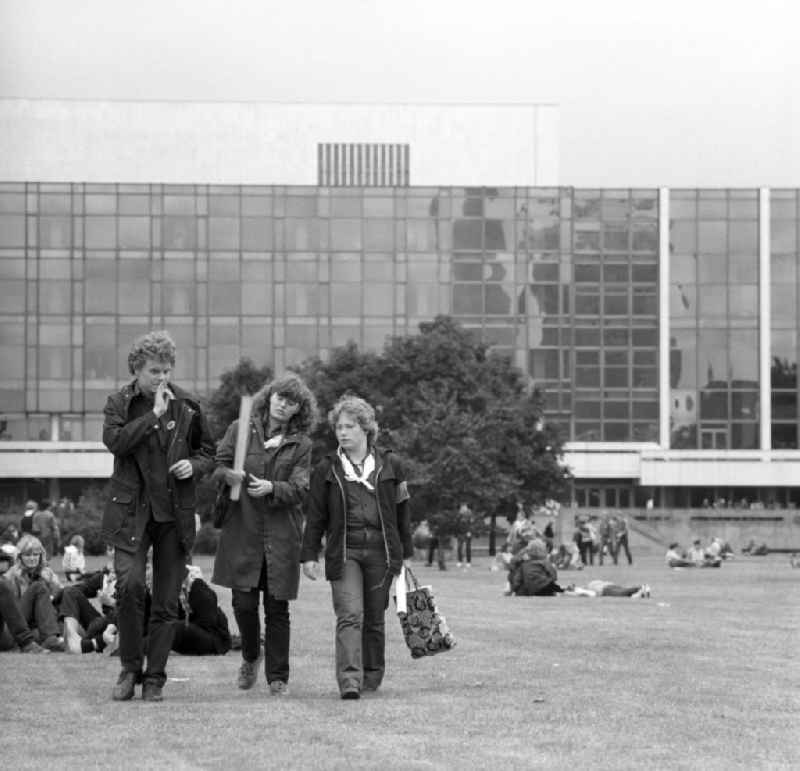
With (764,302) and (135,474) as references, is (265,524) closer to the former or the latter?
(135,474)

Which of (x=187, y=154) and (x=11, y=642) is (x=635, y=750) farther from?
(x=187, y=154)

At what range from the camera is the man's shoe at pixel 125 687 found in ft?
40.6

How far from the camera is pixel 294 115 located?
339ft

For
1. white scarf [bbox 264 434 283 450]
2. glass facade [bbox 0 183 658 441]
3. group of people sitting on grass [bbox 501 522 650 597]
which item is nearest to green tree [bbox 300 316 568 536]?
glass facade [bbox 0 183 658 441]

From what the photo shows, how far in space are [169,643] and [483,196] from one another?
87411 mm

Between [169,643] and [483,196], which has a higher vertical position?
[483,196]

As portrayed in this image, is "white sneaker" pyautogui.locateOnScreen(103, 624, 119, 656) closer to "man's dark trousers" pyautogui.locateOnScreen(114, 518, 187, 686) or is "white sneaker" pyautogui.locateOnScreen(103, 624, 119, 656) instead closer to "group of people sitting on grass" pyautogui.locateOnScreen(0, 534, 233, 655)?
"group of people sitting on grass" pyautogui.locateOnScreen(0, 534, 233, 655)

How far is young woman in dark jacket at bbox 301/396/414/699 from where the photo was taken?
42.0ft

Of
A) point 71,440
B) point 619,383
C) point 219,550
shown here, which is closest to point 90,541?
point 71,440

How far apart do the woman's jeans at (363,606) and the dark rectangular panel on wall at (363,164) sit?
89.3m

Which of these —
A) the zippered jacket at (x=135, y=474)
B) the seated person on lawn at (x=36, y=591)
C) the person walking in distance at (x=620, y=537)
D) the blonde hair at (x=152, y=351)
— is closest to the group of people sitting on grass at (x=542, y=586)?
the seated person on lawn at (x=36, y=591)

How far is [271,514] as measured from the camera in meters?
12.8

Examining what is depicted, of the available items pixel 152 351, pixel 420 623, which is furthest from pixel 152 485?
pixel 420 623

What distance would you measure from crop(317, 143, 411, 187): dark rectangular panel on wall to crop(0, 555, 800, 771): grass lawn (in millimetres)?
82652
